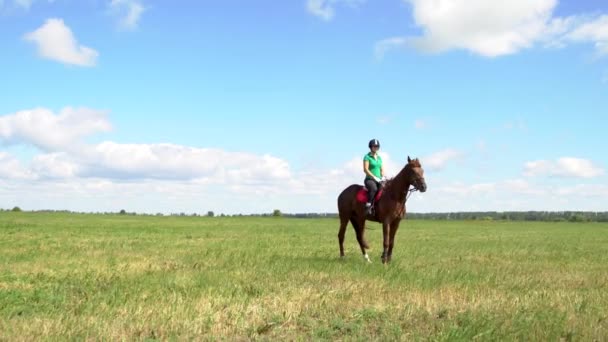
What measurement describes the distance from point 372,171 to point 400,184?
1.04m

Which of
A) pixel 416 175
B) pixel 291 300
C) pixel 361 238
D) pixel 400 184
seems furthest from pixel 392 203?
pixel 291 300

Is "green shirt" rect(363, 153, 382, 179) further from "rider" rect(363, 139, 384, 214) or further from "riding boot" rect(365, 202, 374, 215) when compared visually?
"riding boot" rect(365, 202, 374, 215)

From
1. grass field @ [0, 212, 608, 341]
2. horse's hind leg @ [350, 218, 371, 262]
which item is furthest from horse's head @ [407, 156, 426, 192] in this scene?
horse's hind leg @ [350, 218, 371, 262]

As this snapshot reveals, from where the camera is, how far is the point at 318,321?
690 centimetres

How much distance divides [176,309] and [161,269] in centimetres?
498

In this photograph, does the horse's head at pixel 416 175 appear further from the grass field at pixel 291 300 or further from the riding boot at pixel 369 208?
the grass field at pixel 291 300

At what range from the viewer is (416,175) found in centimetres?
1360

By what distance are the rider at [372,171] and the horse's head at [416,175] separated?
3.68 feet

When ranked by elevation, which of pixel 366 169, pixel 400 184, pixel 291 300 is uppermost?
pixel 366 169

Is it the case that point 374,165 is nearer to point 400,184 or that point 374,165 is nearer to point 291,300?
point 400,184

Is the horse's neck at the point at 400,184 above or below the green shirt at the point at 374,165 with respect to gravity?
below

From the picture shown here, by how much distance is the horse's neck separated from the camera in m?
14.0

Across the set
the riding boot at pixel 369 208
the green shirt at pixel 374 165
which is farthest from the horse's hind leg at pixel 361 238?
the green shirt at pixel 374 165

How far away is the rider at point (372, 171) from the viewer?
14.8 meters
